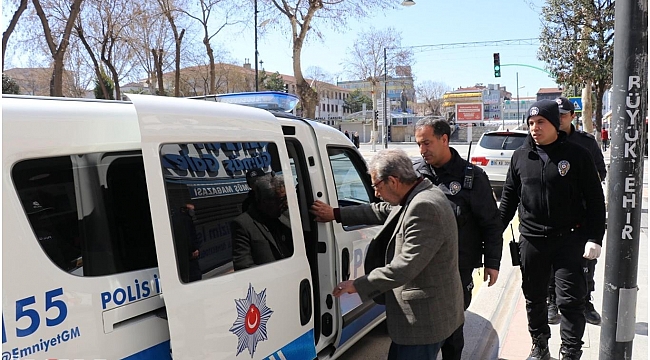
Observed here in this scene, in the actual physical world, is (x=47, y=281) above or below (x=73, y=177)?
below

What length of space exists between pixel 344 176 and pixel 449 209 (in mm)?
1463

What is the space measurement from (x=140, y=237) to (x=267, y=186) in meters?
0.74

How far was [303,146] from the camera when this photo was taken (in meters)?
3.06

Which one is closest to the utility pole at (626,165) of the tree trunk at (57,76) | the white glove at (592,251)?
the white glove at (592,251)

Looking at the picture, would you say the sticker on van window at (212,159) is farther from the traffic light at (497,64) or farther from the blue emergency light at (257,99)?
the traffic light at (497,64)

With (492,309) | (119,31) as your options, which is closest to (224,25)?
(119,31)

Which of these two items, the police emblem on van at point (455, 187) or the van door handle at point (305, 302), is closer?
the van door handle at point (305, 302)

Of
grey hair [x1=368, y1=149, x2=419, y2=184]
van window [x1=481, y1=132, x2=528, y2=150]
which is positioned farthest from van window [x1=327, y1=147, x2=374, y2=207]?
van window [x1=481, y1=132, x2=528, y2=150]

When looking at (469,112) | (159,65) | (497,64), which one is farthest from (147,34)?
(469,112)

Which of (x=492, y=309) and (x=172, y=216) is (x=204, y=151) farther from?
(x=492, y=309)

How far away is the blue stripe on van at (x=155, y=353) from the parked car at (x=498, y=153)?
35.1 feet

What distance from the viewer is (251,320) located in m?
2.32

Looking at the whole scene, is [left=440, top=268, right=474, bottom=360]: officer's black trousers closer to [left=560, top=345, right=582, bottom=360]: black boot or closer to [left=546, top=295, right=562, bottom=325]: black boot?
[left=560, top=345, right=582, bottom=360]: black boot

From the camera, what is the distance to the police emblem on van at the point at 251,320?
7.38 ft
